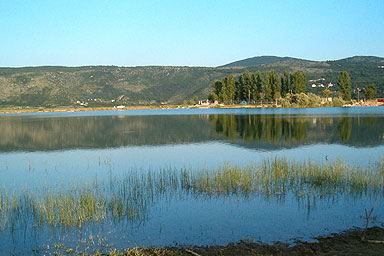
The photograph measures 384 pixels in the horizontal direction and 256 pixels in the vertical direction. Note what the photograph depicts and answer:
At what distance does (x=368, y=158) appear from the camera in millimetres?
19328

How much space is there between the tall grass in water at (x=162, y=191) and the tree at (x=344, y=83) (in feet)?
324

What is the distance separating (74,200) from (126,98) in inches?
6787

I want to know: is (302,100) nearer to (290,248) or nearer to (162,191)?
(162,191)

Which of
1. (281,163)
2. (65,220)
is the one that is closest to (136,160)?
(281,163)

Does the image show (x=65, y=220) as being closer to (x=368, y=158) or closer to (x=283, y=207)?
(x=283, y=207)

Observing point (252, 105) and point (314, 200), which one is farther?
point (252, 105)

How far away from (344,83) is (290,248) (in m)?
110

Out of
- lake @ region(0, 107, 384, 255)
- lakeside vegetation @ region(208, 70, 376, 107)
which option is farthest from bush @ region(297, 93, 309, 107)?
lake @ region(0, 107, 384, 255)

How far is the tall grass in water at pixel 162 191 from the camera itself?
438 inches

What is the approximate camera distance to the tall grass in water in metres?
11.1

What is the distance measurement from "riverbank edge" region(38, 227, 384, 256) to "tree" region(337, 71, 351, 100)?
10756cm

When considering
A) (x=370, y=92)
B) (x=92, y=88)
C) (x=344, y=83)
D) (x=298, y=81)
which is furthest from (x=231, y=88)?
(x=92, y=88)

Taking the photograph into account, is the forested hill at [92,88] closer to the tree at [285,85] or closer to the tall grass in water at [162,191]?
the tree at [285,85]

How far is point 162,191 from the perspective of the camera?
13766 mm
